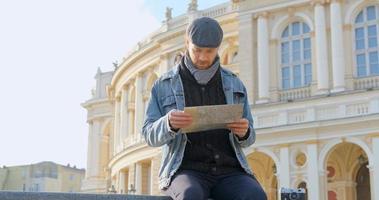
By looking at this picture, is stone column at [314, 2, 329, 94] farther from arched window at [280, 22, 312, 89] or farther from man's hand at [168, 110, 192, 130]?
man's hand at [168, 110, 192, 130]

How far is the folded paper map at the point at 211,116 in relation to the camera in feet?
13.7

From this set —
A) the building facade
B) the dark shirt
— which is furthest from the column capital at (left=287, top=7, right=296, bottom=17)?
the building facade

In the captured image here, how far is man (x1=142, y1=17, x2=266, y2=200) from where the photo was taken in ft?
→ 13.9

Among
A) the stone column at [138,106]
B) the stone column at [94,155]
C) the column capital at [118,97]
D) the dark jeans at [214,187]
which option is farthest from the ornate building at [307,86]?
the dark jeans at [214,187]

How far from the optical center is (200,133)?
4.46 m

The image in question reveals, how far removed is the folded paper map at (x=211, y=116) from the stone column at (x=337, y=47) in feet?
89.0

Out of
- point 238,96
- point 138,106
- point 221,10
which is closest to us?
point 238,96

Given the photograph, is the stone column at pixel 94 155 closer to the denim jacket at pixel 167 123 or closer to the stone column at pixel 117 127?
the stone column at pixel 117 127

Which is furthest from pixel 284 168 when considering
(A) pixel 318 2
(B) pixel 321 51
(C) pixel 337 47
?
(A) pixel 318 2

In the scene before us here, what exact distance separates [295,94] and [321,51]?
7.67 ft

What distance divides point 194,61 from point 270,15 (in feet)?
98.2

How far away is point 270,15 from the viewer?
33906 millimetres

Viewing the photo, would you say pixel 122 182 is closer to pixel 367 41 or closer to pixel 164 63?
pixel 164 63

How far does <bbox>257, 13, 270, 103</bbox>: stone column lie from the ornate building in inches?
1.9
